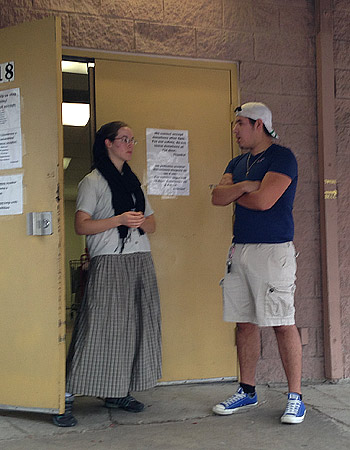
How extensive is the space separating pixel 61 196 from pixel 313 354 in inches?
88.7

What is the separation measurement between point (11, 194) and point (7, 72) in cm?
73

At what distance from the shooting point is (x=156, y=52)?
167 inches

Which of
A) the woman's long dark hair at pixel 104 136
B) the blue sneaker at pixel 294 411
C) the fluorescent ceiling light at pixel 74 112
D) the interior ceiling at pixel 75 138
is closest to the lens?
the blue sneaker at pixel 294 411

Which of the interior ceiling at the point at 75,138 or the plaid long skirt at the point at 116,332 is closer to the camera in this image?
the plaid long skirt at the point at 116,332

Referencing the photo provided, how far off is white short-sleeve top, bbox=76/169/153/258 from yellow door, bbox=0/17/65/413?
238 mm

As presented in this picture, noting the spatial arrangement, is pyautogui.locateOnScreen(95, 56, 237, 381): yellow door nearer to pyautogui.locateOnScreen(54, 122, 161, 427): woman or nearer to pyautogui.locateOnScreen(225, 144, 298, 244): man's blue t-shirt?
pyautogui.locateOnScreen(54, 122, 161, 427): woman

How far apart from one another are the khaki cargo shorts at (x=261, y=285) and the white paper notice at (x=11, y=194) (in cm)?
131

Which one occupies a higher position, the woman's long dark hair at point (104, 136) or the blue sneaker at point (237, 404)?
the woman's long dark hair at point (104, 136)

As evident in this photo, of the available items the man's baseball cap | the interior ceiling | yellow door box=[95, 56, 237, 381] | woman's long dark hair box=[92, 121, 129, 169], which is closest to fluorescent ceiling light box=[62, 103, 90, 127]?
the interior ceiling

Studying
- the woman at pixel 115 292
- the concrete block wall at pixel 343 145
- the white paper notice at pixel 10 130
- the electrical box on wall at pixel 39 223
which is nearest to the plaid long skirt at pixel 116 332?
the woman at pixel 115 292

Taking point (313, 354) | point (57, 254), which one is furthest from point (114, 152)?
point (313, 354)

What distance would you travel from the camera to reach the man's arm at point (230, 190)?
11.4 ft

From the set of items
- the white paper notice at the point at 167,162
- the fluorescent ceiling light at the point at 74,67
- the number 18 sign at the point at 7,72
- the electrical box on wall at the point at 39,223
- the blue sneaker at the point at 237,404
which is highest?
the fluorescent ceiling light at the point at 74,67

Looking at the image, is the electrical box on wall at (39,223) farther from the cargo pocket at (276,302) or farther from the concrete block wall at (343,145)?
the concrete block wall at (343,145)
